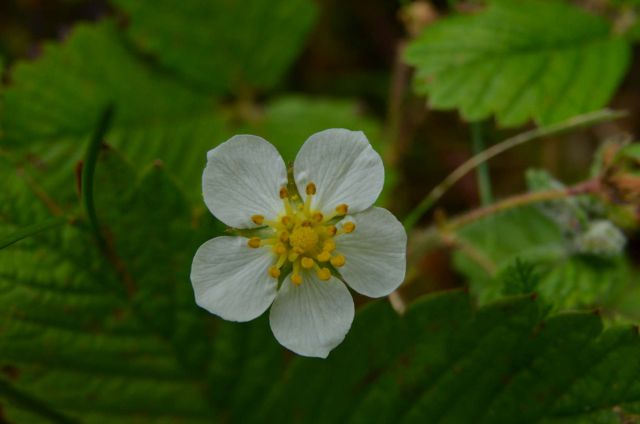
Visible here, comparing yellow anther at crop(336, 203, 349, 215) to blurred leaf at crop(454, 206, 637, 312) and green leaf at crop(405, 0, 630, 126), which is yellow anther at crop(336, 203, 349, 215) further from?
green leaf at crop(405, 0, 630, 126)

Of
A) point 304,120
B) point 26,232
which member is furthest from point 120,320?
point 304,120

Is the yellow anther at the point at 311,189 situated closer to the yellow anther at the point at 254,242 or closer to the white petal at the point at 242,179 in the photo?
Result: the white petal at the point at 242,179

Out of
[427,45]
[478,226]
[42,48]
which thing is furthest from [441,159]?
[42,48]

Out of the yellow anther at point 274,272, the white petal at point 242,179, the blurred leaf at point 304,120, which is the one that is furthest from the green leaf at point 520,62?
the yellow anther at point 274,272

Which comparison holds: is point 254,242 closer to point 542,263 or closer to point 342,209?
point 342,209

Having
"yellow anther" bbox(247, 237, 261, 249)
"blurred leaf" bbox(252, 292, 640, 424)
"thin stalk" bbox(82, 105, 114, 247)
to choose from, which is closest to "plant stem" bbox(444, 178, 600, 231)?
"blurred leaf" bbox(252, 292, 640, 424)

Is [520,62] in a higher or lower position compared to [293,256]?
higher
